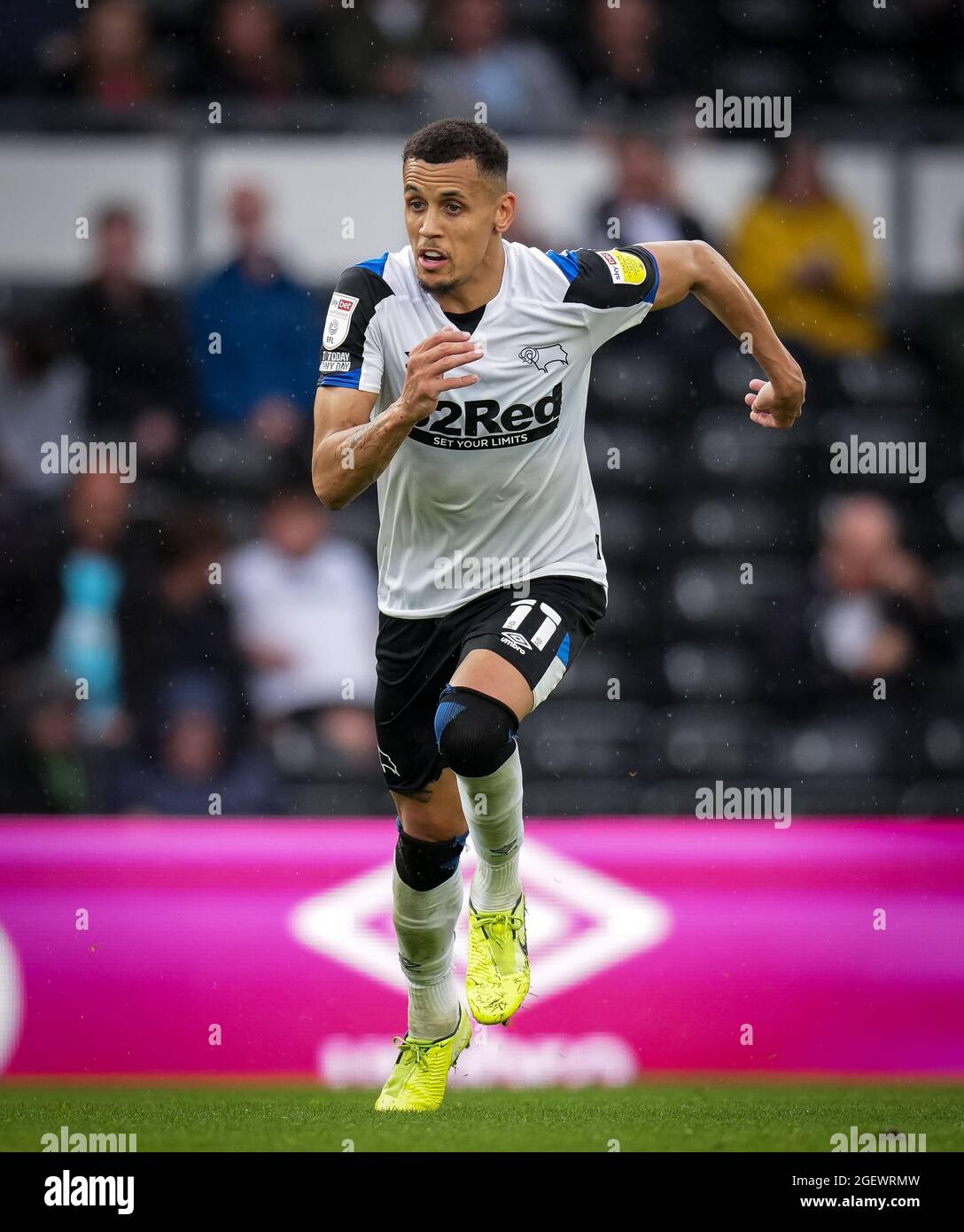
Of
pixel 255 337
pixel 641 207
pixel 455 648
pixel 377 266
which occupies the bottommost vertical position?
pixel 455 648

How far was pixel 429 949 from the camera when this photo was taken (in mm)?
5930

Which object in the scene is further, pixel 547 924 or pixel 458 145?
pixel 547 924

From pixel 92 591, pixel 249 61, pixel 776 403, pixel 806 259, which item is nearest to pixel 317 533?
pixel 92 591

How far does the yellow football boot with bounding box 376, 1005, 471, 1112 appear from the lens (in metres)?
5.91

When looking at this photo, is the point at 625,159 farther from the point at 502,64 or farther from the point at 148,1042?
the point at 148,1042

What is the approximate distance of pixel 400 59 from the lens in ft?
31.6

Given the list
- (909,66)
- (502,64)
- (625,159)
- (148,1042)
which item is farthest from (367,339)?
(909,66)

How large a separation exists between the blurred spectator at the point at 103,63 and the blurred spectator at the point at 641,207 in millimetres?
2577

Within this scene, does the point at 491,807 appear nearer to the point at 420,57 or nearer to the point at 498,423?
the point at 498,423

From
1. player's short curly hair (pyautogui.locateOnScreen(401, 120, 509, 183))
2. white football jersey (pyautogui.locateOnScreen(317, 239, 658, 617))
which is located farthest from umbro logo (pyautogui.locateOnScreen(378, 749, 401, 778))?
player's short curly hair (pyautogui.locateOnScreen(401, 120, 509, 183))

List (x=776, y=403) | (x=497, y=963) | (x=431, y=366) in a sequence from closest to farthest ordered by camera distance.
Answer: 1. (x=431, y=366)
2. (x=497, y=963)
3. (x=776, y=403)

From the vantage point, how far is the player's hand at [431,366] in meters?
4.77

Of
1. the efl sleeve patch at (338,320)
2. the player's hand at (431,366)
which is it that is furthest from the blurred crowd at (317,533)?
the player's hand at (431,366)

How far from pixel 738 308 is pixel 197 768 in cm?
356
